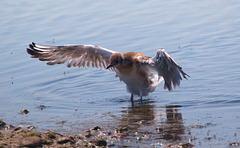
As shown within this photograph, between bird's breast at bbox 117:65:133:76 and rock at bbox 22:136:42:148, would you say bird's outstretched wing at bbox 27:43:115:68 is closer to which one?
bird's breast at bbox 117:65:133:76

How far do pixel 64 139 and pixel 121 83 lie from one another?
15.3ft

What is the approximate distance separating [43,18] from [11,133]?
1104 centimetres

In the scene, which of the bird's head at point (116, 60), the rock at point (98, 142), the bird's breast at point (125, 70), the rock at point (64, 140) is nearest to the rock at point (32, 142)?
the rock at point (64, 140)

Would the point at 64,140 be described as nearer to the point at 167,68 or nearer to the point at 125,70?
the point at 167,68

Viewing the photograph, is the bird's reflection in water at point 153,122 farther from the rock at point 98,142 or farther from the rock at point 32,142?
the rock at point 32,142

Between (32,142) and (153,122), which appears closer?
(32,142)

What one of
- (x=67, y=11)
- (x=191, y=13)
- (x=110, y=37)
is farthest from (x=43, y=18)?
(x=191, y=13)

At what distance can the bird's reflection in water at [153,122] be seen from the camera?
6.03m

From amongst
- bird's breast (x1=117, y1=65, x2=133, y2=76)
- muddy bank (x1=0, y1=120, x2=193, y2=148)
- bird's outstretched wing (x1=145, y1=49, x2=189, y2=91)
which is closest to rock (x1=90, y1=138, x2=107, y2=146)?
muddy bank (x1=0, y1=120, x2=193, y2=148)

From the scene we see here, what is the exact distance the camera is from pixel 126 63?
27.7 feet

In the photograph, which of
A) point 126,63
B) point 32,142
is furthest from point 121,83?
point 32,142

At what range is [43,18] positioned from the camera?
53.3ft

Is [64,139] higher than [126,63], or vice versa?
[126,63]

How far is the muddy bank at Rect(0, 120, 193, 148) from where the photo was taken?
17.4 ft
